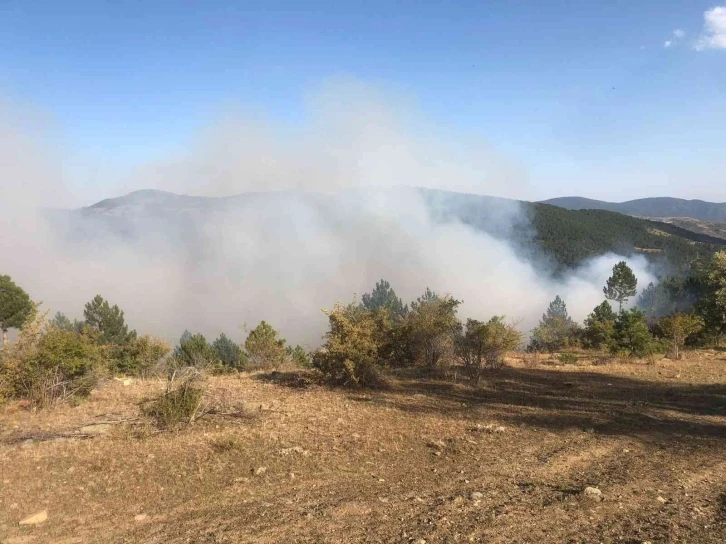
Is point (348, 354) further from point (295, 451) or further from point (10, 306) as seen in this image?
point (10, 306)

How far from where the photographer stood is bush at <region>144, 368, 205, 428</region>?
10.5m

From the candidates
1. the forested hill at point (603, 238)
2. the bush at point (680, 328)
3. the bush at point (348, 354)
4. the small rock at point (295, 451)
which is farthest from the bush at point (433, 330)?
the forested hill at point (603, 238)

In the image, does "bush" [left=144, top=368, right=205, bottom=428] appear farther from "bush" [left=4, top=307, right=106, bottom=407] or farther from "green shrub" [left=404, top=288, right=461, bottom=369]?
"green shrub" [left=404, top=288, right=461, bottom=369]

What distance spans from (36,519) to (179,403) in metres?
4.42

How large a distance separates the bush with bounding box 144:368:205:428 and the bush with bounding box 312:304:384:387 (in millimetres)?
4973

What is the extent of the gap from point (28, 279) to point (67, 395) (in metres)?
184

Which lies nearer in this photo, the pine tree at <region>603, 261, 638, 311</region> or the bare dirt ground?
the bare dirt ground

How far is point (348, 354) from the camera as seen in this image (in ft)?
49.9

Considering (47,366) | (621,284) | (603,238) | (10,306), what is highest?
(603,238)

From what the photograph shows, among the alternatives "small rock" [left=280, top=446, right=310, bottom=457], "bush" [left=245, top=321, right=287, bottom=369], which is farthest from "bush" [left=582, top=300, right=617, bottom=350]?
"small rock" [left=280, top=446, right=310, bottom=457]

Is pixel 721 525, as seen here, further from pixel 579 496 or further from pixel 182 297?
pixel 182 297

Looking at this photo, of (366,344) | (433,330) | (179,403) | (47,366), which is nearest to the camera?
(179,403)

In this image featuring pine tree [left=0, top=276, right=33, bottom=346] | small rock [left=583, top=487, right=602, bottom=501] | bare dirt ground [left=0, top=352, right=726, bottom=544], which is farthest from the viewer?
pine tree [left=0, top=276, right=33, bottom=346]

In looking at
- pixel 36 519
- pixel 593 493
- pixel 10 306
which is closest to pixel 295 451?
pixel 36 519
